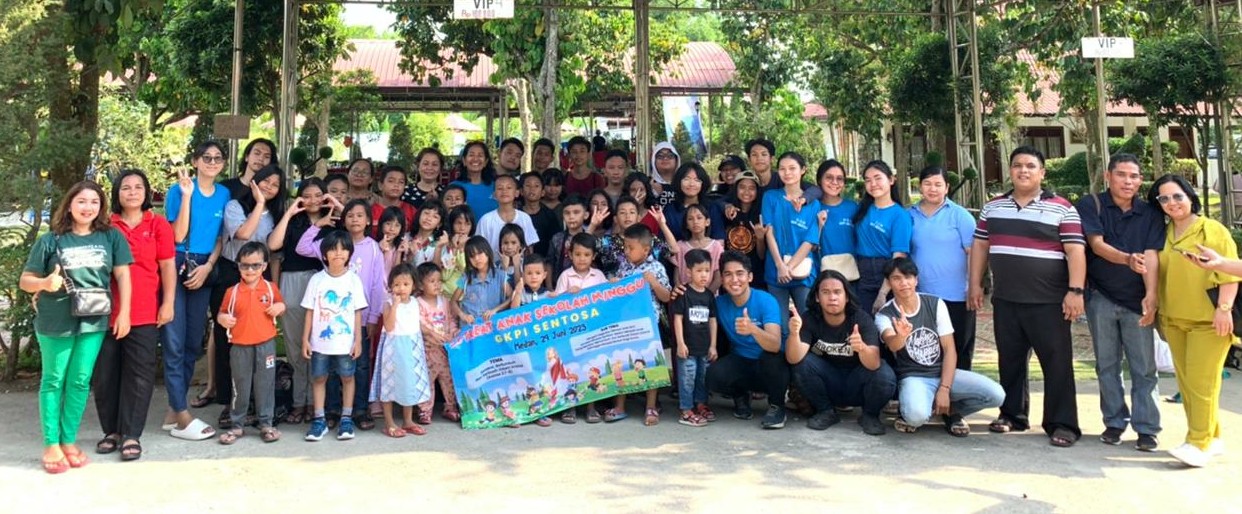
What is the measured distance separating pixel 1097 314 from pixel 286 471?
166 inches

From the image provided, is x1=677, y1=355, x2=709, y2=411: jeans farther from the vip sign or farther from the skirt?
the vip sign

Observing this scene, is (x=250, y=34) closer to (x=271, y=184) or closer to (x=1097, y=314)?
(x=271, y=184)

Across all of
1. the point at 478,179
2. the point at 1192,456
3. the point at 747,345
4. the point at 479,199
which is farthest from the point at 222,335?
the point at 1192,456

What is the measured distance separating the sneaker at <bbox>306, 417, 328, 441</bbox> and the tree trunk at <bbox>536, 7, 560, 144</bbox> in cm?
891

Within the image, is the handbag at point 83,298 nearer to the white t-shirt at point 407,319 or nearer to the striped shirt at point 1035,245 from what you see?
the white t-shirt at point 407,319

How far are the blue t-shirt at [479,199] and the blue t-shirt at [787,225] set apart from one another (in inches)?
78.1

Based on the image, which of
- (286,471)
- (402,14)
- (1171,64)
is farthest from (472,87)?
(286,471)

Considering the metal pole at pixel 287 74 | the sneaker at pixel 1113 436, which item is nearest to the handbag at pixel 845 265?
the sneaker at pixel 1113 436

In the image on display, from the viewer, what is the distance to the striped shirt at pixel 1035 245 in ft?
14.7

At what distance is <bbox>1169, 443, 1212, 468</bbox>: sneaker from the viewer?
4121mm

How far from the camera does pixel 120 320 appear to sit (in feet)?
13.9

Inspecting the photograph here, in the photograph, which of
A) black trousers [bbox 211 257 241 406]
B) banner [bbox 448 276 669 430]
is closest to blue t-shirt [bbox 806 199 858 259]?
banner [bbox 448 276 669 430]

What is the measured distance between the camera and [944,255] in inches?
193

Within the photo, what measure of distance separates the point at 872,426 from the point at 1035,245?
1284 mm
